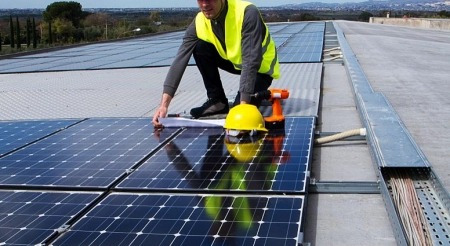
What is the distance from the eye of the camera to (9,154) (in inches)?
151

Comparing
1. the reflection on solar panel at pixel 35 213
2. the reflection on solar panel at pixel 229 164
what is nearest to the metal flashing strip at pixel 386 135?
the reflection on solar panel at pixel 229 164

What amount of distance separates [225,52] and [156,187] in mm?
2190

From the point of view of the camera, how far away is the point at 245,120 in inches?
157

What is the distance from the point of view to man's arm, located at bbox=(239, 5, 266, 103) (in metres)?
4.34

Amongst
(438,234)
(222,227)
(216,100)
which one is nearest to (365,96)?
(216,100)

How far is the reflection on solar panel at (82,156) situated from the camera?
10.7 feet

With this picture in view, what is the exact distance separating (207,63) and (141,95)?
161 cm

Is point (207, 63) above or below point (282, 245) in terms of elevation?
above

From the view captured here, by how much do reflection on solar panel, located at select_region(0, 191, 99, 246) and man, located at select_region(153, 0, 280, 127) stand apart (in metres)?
1.60

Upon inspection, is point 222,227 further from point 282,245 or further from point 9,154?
point 9,154

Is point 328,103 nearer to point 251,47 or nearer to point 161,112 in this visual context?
point 251,47

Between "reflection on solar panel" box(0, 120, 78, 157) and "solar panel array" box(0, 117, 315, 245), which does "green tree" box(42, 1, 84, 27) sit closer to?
"reflection on solar panel" box(0, 120, 78, 157)

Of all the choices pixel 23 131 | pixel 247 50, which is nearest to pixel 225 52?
pixel 247 50

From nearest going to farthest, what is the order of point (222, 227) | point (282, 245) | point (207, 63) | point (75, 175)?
1. point (282, 245)
2. point (222, 227)
3. point (75, 175)
4. point (207, 63)
